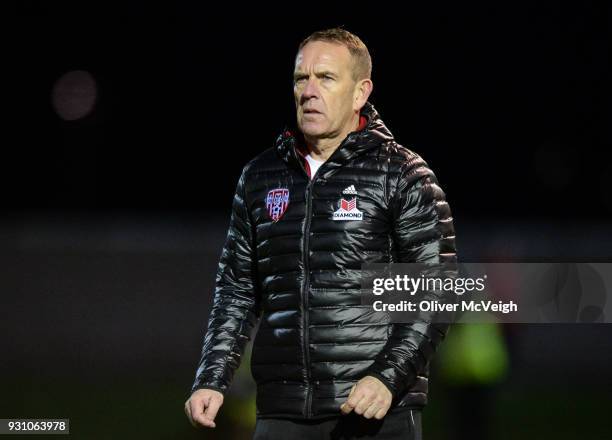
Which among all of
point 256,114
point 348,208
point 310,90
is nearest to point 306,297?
point 348,208

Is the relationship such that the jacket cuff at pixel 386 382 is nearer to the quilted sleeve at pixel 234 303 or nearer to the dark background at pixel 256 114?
the quilted sleeve at pixel 234 303

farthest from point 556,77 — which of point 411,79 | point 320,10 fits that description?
point 320,10

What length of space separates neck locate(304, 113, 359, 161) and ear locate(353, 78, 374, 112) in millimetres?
35

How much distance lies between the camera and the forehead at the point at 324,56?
8.32 ft

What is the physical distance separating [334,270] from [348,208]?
0.16m

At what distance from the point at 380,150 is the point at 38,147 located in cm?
819

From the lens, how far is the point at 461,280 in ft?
8.53

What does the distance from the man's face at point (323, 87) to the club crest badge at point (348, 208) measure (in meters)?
0.18

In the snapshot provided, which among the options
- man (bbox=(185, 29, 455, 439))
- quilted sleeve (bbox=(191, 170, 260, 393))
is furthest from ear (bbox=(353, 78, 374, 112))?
quilted sleeve (bbox=(191, 170, 260, 393))

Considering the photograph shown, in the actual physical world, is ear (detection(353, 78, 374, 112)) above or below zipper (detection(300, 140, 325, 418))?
above

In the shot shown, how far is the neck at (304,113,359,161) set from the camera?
8.54 ft

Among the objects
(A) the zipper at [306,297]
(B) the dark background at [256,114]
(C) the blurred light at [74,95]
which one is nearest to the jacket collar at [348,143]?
(A) the zipper at [306,297]

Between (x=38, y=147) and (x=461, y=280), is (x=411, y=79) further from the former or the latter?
(x=461, y=280)

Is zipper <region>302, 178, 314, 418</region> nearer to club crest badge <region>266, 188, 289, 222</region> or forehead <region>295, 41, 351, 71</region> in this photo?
club crest badge <region>266, 188, 289, 222</region>
